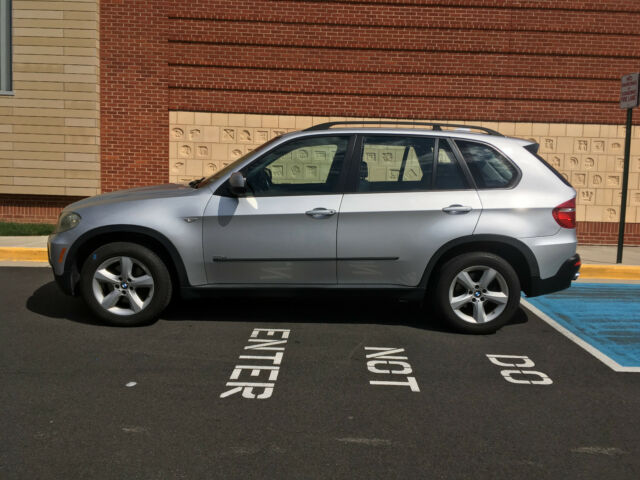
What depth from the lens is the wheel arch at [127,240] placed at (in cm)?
618

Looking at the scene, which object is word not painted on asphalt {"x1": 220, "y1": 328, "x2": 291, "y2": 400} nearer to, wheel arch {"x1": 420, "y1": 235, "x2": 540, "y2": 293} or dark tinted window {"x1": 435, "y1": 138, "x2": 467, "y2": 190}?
wheel arch {"x1": 420, "y1": 235, "x2": 540, "y2": 293}

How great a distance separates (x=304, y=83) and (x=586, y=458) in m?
10.2

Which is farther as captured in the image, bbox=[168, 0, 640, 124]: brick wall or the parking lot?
bbox=[168, 0, 640, 124]: brick wall

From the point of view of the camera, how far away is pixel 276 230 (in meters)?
6.15

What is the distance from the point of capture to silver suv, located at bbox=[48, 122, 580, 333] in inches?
243

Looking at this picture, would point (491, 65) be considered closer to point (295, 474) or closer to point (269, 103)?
point (269, 103)

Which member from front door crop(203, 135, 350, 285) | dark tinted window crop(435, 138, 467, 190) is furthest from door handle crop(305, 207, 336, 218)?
dark tinted window crop(435, 138, 467, 190)

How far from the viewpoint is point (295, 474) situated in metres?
3.47

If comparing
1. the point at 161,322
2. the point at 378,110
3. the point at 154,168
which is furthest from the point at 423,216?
the point at 154,168

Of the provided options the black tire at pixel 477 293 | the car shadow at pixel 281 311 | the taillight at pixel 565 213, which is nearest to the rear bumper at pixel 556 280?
the black tire at pixel 477 293

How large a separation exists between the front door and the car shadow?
0.37 meters

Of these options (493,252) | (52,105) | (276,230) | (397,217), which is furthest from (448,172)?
(52,105)

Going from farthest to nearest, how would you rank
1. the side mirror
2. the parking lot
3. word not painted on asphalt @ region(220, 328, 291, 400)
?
the side mirror, word not painted on asphalt @ region(220, 328, 291, 400), the parking lot

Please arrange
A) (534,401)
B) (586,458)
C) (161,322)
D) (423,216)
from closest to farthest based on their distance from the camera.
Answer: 1. (586,458)
2. (534,401)
3. (423,216)
4. (161,322)
